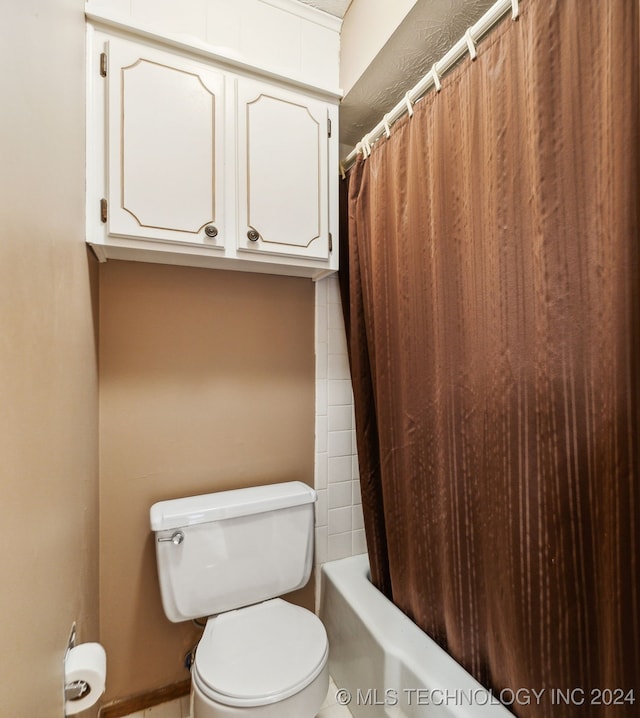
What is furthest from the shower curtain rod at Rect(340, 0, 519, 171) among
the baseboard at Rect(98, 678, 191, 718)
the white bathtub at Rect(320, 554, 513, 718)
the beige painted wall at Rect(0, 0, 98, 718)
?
the baseboard at Rect(98, 678, 191, 718)

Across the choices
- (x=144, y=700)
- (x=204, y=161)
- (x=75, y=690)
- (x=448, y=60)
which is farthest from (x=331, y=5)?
(x=144, y=700)

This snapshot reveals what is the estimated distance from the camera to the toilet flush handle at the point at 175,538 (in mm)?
1171

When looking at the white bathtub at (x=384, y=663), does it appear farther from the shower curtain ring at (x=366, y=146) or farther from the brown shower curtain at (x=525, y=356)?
the shower curtain ring at (x=366, y=146)

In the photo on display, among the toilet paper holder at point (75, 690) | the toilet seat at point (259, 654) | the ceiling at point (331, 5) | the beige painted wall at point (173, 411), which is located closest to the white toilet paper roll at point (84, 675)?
the toilet paper holder at point (75, 690)

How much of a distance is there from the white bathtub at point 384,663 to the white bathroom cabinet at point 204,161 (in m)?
1.22

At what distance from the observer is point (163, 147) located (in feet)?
3.59

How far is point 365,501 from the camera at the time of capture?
4.68 feet

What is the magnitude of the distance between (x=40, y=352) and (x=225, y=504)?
2.80 feet

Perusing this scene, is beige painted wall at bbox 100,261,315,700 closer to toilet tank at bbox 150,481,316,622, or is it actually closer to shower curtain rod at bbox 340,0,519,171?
toilet tank at bbox 150,481,316,622

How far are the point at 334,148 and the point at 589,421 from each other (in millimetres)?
1205

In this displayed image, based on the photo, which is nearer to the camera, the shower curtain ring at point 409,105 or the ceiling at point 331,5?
the shower curtain ring at point 409,105

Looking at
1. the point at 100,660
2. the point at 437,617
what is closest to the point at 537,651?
the point at 437,617

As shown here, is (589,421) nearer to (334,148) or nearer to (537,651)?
(537,651)

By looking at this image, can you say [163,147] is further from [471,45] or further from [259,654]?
[259,654]
